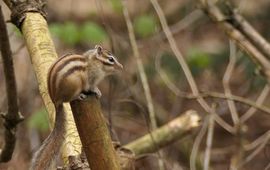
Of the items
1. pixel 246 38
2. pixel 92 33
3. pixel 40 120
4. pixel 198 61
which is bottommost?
pixel 246 38

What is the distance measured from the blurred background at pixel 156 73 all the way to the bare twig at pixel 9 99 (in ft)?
4.36

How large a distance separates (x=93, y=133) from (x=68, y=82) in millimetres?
163

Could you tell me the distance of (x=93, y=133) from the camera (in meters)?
1.87

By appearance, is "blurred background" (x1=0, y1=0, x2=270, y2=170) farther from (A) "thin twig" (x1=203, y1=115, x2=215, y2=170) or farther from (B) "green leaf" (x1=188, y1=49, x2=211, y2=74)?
(A) "thin twig" (x1=203, y1=115, x2=215, y2=170)

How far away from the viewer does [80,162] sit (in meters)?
2.12

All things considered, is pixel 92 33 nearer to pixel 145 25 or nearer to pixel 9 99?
pixel 145 25

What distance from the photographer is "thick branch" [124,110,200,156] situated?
11.6 feet

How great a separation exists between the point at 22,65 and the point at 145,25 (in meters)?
1.37

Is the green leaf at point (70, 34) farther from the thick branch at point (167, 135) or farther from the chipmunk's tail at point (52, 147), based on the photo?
the chipmunk's tail at point (52, 147)

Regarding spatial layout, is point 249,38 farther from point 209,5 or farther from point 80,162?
point 80,162

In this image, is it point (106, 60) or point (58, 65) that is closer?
point (58, 65)

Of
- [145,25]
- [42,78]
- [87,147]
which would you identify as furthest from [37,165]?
[145,25]

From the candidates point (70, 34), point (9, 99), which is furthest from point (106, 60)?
point (70, 34)

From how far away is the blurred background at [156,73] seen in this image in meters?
5.14
